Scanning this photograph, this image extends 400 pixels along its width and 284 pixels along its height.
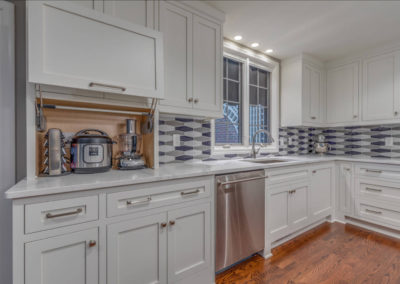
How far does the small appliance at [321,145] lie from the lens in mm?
3326

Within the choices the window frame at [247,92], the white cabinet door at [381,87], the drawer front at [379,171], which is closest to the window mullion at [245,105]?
the window frame at [247,92]

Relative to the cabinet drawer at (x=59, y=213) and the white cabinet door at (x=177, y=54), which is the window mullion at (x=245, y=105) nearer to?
the white cabinet door at (x=177, y=54)

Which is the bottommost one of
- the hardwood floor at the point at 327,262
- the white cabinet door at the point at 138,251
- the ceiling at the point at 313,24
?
the hardwood floor at the point at 327,262

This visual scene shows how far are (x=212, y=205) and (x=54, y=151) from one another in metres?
1.16

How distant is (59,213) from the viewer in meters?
0.99

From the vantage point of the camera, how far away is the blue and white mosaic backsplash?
6.83 ft

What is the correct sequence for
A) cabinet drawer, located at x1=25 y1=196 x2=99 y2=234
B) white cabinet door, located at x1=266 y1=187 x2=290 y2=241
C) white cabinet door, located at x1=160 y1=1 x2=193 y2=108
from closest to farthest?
cabinet drawer, located at x1=25 y1=196 x2=99 y2=234 → white cabinet door, located at x1=160 y1=1 x2=193 y2=108 → white cabinet door, located at x1=266 y1=187 x2=290 y2=241

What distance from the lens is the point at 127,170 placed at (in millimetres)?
1545

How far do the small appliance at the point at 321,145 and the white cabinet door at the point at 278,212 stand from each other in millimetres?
1618

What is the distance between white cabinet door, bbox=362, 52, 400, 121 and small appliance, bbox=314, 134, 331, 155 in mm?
679

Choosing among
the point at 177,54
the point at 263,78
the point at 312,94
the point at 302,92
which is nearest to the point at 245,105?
the point at 263,78

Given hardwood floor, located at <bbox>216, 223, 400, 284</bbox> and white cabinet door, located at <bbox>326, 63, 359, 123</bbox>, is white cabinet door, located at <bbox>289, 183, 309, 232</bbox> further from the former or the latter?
white cabinet door, located at <bbox>326, 63, 359, 123</bbox>

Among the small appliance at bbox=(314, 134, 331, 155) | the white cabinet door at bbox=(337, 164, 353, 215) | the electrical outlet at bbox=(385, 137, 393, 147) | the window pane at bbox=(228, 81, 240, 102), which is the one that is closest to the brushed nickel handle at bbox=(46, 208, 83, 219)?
the window pane at bbox=(228, 81, 240, 102)

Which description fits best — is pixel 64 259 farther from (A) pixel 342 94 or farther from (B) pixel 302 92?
(A) pixel 342 94
